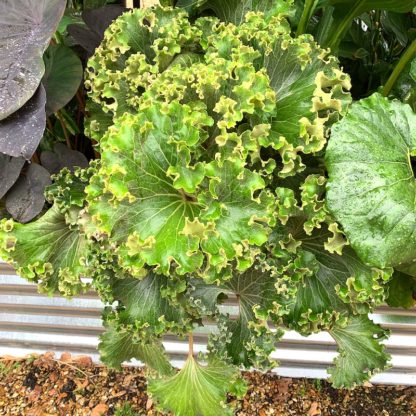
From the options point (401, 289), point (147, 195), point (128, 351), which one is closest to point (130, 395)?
point (128, 351)

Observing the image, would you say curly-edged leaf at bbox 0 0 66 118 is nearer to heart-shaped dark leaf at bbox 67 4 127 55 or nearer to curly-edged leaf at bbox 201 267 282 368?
heart-shaped dark leaf at bbox 67 4 127 55

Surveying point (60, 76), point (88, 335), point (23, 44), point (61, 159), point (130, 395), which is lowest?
point (130, 395)

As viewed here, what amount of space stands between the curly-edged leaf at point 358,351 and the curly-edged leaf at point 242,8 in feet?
2.44

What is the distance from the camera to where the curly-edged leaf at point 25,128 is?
3.38ft

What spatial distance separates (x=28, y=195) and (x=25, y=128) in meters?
0.33

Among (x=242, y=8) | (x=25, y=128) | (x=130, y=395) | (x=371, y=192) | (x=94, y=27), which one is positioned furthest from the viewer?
(x=130, y=395)

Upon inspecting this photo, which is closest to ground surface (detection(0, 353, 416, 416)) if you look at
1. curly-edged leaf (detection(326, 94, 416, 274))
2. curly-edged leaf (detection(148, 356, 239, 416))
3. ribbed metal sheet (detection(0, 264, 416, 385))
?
ribbed metal sheet (detection(0, 264, 416, 385))

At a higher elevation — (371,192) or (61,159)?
(371,192)

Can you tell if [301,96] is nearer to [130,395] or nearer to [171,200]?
[171,200]

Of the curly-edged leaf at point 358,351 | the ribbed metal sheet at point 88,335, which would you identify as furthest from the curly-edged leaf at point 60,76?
the curly-edged leaf at point 358,351

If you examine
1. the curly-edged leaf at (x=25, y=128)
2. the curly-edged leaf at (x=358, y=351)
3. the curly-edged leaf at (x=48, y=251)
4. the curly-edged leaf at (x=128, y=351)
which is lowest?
the curly-edged leaf at (x=128, y=351)

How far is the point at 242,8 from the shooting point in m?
1.28

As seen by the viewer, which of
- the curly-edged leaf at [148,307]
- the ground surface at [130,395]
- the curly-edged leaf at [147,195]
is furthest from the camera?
the ground surface at [130,395]

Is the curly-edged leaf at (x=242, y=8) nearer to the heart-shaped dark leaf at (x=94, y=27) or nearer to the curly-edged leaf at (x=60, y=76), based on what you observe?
the heart-shaped dark leaf at (x=94, y=27)
